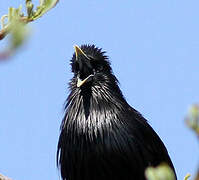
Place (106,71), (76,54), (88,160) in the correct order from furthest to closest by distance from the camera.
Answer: (106,71) < (76,54) < (88,160)

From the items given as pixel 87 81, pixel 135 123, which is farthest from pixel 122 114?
pixel 87 81

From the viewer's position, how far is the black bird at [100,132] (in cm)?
597

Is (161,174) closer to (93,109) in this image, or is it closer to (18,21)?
(18,21)

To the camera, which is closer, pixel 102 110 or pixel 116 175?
pixel 116 175

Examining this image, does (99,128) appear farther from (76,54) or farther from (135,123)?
(76,54)

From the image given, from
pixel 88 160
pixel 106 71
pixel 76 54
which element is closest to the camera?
pixel 88 160

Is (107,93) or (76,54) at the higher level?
(76,54)

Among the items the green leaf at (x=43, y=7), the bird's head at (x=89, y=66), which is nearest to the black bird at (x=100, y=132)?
the bird's head at (x=89, y=66)

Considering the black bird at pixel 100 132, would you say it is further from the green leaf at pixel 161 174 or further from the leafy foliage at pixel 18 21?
the green leaf at pixel 161 174

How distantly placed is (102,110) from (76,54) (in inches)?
30.2

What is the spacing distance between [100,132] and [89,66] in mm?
863

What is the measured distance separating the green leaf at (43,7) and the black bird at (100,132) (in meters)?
4.18

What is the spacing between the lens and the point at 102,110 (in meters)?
6.52

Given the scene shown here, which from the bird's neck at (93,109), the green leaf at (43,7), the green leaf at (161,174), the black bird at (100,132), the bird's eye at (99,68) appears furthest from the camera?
the bird's eye at (99,68)
